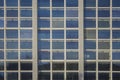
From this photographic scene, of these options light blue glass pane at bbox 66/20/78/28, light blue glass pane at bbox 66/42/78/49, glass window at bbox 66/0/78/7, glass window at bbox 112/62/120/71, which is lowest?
glass window at bbox 112/62/120/71

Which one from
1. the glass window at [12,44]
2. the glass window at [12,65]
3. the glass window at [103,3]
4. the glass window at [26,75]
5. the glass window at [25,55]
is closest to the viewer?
the glass window at [26,75]

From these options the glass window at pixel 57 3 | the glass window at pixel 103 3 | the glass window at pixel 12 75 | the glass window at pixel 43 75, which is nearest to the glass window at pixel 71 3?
the glass window at pixel 57 3

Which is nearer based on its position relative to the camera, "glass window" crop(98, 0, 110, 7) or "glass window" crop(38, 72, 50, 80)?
"glass window" crop(38, 72, 50, 80)

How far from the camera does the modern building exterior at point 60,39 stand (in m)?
37.3

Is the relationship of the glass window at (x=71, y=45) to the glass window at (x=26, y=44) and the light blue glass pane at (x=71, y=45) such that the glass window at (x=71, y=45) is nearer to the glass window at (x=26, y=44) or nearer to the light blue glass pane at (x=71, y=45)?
the light blue glass pane at (x=71, y=45)

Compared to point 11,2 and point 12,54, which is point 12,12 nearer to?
point 11,2

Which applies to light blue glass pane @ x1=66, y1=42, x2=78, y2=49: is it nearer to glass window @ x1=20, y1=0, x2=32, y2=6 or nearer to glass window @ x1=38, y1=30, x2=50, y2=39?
glass window @ x1=38, y1=30, x2=50, y2=39

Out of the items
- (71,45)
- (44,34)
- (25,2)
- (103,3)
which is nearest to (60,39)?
(71,45)

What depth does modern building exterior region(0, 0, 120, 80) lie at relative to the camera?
3734 cm

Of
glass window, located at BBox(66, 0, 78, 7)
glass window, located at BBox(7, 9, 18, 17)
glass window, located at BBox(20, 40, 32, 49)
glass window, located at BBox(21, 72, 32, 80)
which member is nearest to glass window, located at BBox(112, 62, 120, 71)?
glass window, located at BBox(66, 0, 78, 7)

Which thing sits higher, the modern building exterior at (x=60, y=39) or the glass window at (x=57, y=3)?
the glass window at (x=57, y=3)

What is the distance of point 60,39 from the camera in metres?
37.5

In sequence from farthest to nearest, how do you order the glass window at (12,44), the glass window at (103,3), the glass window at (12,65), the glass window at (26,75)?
1. the glass window at (103,3)
2. the glass window at (12,44)
3. the glass window at (12,65)
4. the glass window at (26,75)

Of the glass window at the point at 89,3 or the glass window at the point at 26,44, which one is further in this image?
the glass window at the point at 89,3
